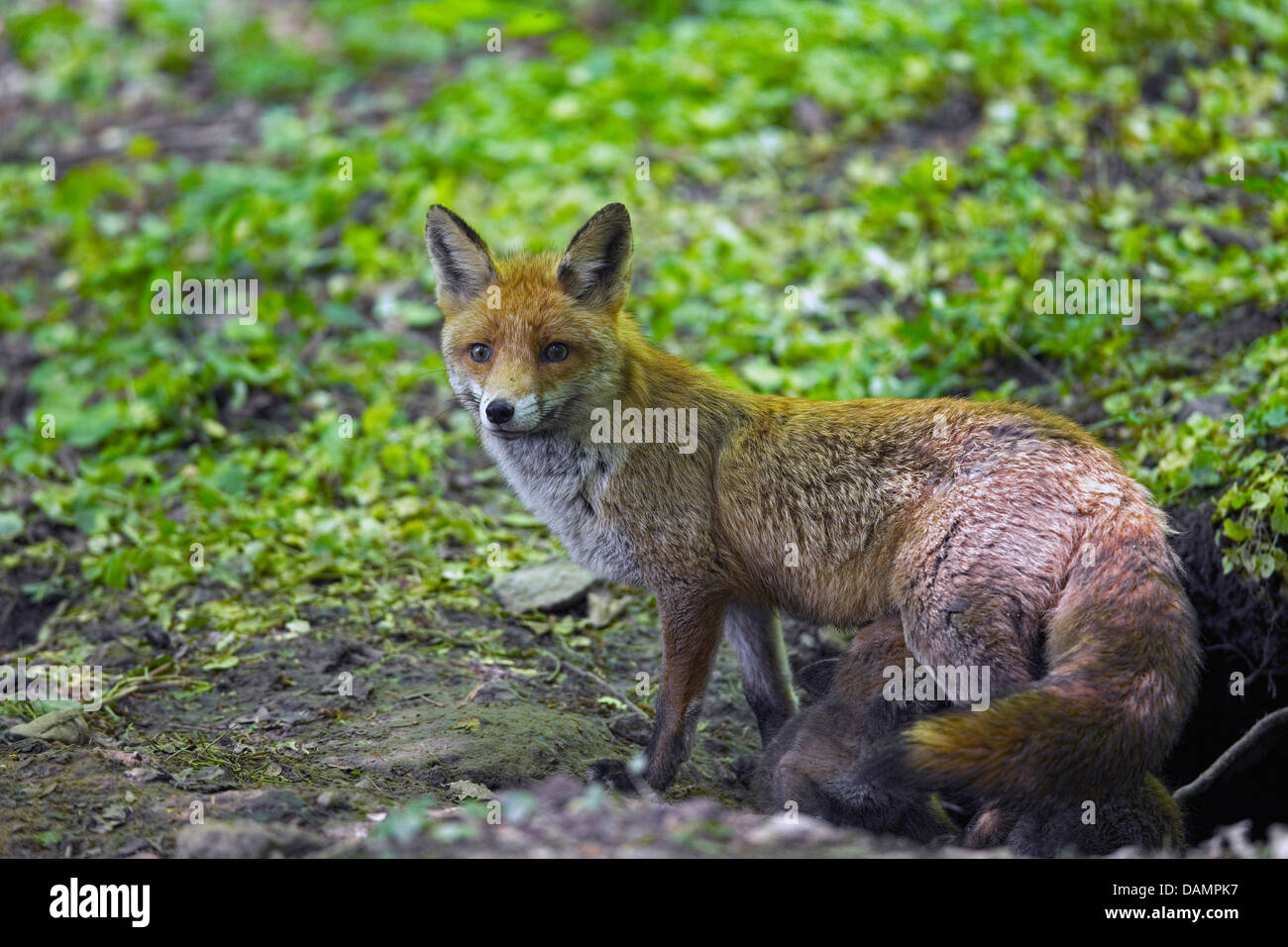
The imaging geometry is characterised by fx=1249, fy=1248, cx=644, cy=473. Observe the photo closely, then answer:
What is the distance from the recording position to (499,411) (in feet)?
17.6

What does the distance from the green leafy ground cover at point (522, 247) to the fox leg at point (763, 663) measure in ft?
2.48

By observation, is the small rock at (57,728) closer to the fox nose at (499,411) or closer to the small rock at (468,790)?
the small rock at (468,790)

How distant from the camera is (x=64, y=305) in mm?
10320

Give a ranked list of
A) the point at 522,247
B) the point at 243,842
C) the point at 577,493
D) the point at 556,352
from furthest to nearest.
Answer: the point at 522,247, the point at 577,493, the point at 556,352, the point at 243,842

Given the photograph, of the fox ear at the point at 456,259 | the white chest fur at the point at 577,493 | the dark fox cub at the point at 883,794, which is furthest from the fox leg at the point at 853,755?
the fox ear at the point at 456,259

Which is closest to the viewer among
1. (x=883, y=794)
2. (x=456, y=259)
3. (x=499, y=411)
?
(x=883, y=794)

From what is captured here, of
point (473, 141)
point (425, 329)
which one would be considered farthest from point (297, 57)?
point (425, 329)

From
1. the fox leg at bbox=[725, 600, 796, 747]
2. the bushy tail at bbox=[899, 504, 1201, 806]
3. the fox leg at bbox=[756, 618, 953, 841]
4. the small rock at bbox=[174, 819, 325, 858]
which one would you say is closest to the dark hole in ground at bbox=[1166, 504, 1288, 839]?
the bushy tail at bbox=[899, 504, 1201, 806]

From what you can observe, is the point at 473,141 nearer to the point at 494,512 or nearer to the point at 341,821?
the point at 494,512

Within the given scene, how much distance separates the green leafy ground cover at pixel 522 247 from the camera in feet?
23.5

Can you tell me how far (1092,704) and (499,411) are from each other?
2.63m

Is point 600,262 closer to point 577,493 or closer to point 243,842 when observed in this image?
point 577,493

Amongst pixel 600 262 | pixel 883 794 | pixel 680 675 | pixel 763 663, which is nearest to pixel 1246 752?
pixel 883 794

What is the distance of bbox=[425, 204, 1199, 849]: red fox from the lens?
14.5ft
